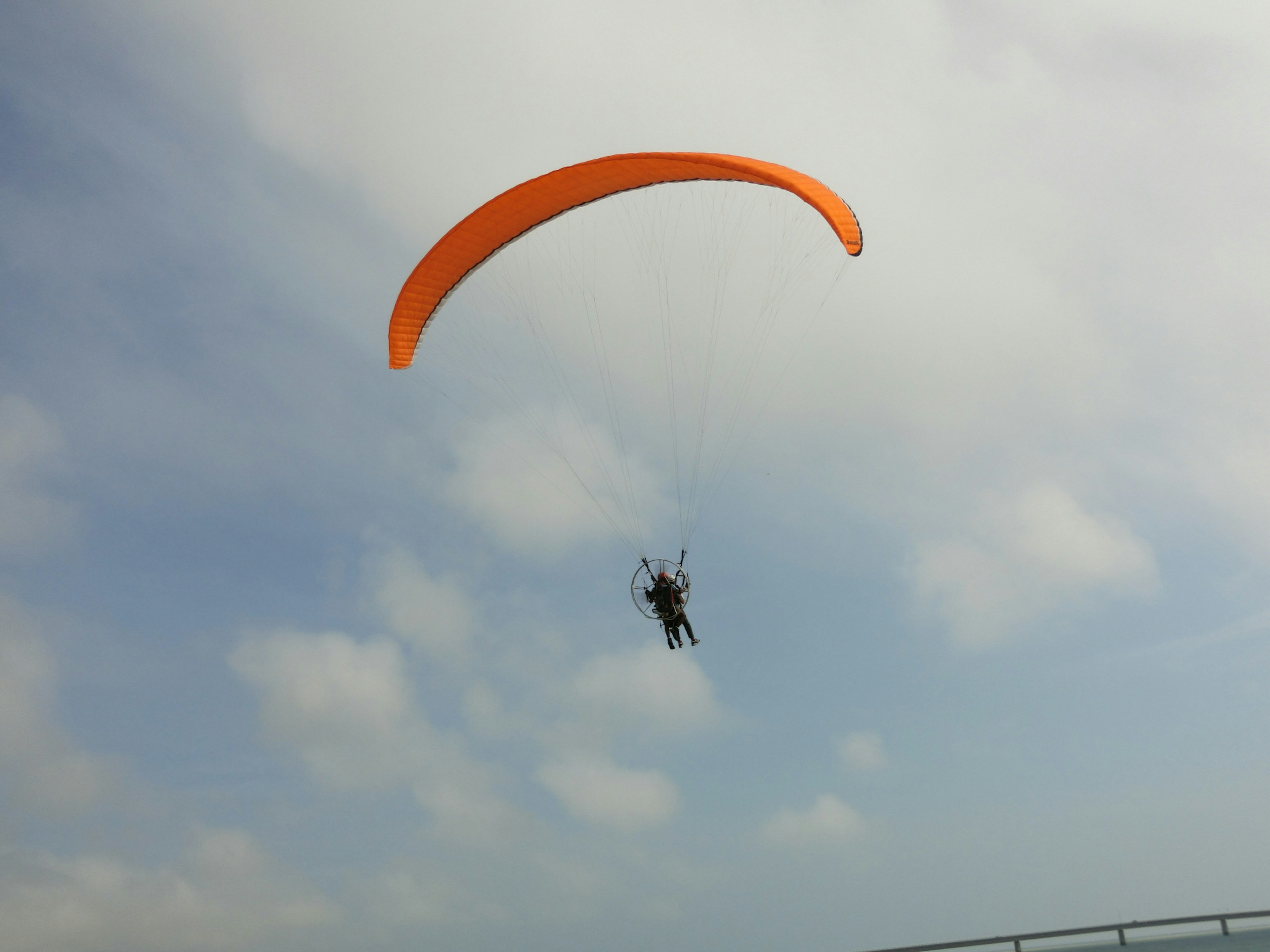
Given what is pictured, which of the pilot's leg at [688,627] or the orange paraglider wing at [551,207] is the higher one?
the orange paraglider wing at [551,207]

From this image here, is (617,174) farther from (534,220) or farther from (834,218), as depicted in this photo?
(834,218)

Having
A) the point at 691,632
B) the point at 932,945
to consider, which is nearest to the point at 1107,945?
the point at 932,945

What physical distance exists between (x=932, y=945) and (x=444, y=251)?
67.9 ft

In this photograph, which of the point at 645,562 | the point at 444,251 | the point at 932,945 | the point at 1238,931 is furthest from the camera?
the point at 1238,931

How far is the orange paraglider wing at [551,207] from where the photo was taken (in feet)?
52.7

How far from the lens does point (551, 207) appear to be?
1780 cm

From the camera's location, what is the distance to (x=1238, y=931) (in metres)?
21.3

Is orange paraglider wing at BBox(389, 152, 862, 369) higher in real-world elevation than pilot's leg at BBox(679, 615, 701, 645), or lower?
higher

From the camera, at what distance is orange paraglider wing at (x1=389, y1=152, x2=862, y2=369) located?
52.7 feet

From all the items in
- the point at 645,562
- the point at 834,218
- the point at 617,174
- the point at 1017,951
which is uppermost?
the point at 617,174

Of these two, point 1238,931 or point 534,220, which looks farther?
point 1238,931

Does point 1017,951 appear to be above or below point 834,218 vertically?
below

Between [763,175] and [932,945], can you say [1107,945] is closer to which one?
[932,945]

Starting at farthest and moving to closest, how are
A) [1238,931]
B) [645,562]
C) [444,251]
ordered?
[1238,931], [444,251], [645,562]
